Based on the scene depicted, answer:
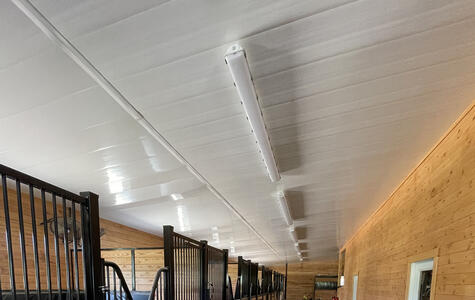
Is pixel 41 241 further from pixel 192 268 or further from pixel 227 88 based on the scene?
pixel 227 88

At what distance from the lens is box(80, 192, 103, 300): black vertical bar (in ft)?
6.78

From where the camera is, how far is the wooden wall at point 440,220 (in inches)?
97.3

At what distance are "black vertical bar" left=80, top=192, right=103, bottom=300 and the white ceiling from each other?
32.7 inches

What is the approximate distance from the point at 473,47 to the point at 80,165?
368 cm

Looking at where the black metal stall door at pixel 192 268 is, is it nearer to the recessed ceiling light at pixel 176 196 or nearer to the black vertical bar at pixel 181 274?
the black vertical bar at pixel 181 274

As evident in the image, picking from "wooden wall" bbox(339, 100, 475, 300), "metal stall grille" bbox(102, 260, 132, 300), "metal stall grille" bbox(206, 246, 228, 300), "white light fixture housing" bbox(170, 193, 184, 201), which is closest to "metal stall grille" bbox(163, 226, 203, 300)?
"metal stall grille" bbox(206, 246, 228, 300)

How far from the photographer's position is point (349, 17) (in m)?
1.80

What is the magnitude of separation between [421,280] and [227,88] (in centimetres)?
315

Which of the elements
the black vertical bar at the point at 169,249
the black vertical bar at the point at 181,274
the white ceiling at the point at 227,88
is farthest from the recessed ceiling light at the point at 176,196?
the black vertical bar at the point at 169,249

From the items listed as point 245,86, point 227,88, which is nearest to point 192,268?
point 227,88

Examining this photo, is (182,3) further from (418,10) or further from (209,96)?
(418,10)

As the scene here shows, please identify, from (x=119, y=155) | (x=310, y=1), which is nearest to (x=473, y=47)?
(x=310, y=1)

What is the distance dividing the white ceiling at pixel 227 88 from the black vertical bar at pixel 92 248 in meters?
0.83

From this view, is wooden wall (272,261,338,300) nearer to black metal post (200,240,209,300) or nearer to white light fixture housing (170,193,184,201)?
white light fixture housing (170,193,184,201)
